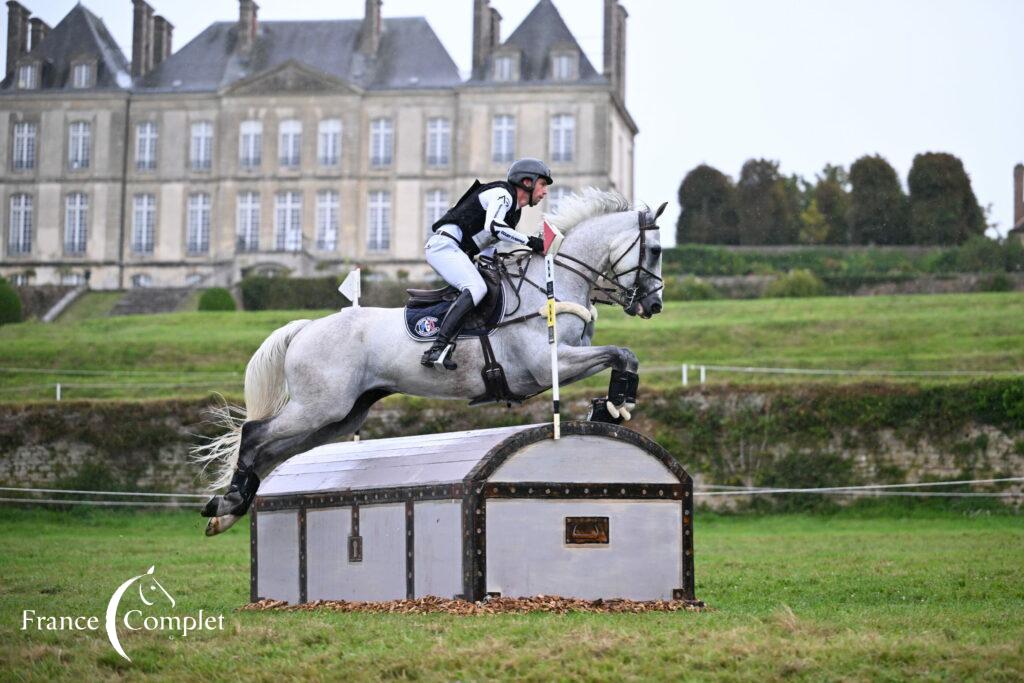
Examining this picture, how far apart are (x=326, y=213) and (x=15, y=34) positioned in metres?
16.4

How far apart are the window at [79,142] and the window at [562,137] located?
20.7 m

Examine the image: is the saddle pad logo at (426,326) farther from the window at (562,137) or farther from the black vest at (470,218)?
the window at (562,137)

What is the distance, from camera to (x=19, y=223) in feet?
227

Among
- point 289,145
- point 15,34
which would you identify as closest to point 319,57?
point 289,145

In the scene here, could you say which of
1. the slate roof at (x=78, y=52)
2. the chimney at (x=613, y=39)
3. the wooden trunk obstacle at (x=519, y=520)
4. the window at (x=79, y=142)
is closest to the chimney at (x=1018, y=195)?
the chimney at (x=613, y=39)

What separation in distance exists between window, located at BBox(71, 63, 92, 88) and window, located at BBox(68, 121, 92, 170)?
1.68 m

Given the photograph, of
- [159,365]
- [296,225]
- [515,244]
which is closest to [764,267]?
[296,225]

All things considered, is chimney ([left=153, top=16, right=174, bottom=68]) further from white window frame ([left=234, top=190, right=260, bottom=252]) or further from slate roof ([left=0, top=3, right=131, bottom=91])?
white window frame ([left=234, top=190, right=260, bottom=252])

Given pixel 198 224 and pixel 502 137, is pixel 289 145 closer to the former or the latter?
pixel 198 224

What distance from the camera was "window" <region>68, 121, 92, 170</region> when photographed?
2702 inches

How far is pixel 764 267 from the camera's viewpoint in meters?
57.0

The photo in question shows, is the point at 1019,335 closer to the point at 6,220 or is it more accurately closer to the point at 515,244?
the point at 515,244

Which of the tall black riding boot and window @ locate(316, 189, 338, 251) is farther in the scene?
window @ locate(316, 189, 338, 251)

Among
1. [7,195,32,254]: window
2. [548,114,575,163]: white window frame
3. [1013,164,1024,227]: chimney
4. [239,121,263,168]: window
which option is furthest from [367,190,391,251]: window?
[1013,164,1024,227]: chimney
